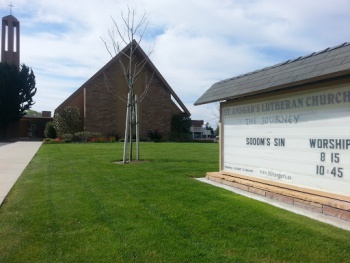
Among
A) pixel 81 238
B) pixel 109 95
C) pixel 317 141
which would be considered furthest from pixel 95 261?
pixel 109 95

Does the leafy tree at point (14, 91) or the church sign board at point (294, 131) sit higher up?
the leafy tree at point (14, 91)

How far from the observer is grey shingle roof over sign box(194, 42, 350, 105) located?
508 cm

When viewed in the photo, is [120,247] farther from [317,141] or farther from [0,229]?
[317,141]

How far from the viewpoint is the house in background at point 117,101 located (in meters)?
31.7

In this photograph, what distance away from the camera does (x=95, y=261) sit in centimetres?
400

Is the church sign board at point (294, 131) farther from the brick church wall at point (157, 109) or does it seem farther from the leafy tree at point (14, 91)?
the leafy tree at point (14, 91)

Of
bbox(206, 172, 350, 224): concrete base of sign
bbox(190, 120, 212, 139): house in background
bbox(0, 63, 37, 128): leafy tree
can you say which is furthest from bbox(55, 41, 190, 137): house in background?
bbox(206, 172, 350, 224): concrete base of sign

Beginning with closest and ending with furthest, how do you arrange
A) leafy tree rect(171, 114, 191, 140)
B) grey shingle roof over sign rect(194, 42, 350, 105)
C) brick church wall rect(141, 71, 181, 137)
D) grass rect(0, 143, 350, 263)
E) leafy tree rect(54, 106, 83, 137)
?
grass rect(0, 143, 350, 263), grey shingle roof over sign rect(194, 42, 350, 105), leafy tree rect(54, 106, 83, 137), brick church wall rect(141, 71, 181, 137), leafy tree rect(171, 114, 191, 140)

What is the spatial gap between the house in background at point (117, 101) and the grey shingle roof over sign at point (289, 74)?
2293 cm

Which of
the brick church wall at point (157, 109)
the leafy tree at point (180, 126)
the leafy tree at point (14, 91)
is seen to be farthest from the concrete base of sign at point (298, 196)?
the leafy tree at point (14, 91)

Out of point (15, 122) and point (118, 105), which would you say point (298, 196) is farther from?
point (15, 122)

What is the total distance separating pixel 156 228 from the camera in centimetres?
490

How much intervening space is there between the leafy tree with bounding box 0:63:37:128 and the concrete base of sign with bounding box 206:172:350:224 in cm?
3602

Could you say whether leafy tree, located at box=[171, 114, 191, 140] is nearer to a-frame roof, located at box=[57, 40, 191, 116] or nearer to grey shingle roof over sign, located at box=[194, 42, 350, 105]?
a-frame roof, located at box=[57, 40, 191, 116]
